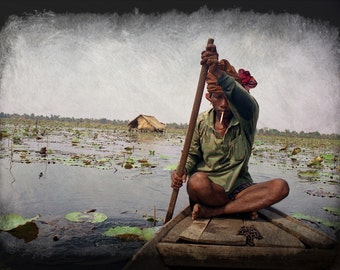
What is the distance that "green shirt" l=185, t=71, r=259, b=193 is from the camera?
7.45 ft

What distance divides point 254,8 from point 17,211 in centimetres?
254

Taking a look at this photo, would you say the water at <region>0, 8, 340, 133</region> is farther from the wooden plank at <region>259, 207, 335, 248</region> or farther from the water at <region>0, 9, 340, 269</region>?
the wooden plank at <region>259, 207, 335, 248</region>

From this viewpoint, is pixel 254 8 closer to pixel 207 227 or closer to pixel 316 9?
pixel 316 9

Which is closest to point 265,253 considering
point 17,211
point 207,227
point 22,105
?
point 207,227

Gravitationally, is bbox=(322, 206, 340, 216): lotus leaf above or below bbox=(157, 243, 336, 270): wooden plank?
above

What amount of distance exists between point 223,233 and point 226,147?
2.07 feet

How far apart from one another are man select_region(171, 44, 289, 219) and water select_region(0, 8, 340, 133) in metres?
0.38

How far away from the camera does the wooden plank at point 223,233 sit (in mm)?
1857

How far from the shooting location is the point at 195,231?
1966 mm

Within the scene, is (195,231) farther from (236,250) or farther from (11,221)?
(11,221)

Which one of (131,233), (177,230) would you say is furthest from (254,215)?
(131,233)

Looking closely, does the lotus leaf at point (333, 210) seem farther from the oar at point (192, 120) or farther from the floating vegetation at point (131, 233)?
the floating vegetation at point (131, 233)

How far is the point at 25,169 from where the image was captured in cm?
401

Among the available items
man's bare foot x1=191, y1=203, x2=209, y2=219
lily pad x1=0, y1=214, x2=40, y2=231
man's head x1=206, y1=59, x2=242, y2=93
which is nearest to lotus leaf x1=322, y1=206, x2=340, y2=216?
man's bare foot x1=191, y1=203, x2=209, y2=219
